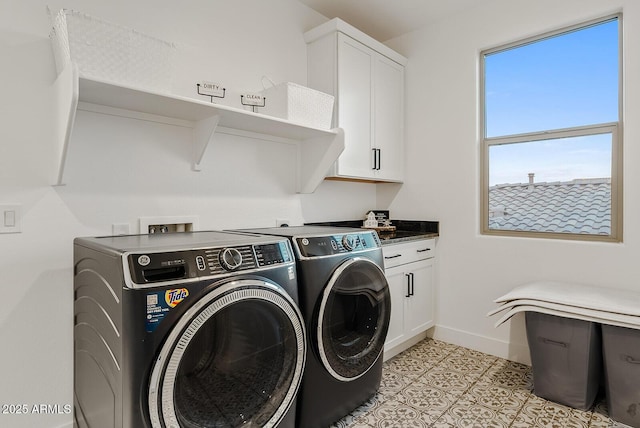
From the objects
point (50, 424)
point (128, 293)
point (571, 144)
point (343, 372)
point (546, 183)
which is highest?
point (571, 144)

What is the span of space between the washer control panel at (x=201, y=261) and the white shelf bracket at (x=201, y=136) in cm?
80

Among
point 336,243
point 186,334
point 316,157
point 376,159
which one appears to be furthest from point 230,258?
point 376,159

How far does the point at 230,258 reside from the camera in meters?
1.38

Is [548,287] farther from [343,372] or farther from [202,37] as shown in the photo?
[202,37]

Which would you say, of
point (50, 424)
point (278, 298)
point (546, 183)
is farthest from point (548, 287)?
point (50, 424)

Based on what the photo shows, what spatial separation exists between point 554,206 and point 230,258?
2.37 metres

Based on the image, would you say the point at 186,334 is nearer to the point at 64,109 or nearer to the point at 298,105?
the point at 64,109

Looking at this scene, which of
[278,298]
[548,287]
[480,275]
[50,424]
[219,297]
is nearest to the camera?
[219,297]

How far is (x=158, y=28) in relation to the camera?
1953 mm

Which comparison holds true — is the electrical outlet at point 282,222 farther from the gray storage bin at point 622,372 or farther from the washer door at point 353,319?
the gray storage bin at point 622,372

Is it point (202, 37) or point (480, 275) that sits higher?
point (202, 37)

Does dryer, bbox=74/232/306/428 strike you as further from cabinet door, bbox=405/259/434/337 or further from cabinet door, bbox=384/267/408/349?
cabinet door, bbox=405/259/434/337

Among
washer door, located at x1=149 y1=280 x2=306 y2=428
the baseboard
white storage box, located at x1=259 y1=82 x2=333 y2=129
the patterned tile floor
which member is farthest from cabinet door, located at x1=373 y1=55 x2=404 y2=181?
washer door, located at x1=149 y1=280 x2=306 y2=428

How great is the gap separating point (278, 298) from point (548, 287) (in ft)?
5.87
